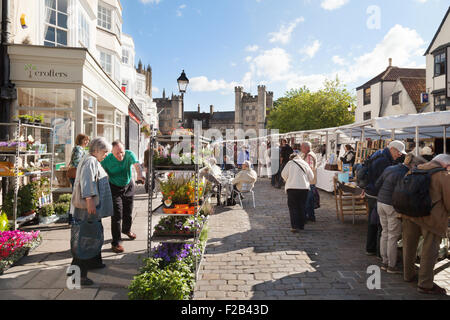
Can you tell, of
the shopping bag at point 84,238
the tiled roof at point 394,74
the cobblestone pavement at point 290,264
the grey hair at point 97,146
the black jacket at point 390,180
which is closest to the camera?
the cobblestone pavement at point 290,264

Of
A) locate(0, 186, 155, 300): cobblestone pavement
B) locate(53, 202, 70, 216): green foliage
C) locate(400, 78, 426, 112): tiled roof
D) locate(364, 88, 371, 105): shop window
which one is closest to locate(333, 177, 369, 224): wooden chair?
locate(0, 186, 155, 300): cobblestone pavement

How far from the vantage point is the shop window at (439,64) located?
22.7 m

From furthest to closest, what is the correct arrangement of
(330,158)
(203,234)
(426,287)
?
(330,158), (203,234), (426,287)

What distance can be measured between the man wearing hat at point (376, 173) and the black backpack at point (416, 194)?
1.10 m

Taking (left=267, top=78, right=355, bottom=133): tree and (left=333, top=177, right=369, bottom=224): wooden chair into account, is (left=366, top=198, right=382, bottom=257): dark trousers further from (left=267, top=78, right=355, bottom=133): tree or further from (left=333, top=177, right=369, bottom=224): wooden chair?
(left=267, top=78, right=355, bottom=133): tree

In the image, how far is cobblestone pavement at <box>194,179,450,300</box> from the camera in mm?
3957

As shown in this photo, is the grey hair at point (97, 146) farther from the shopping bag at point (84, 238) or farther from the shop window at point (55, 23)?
the shop window at point (55, 23)

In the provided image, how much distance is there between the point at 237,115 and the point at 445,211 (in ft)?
254

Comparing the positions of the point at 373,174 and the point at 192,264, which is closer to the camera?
the point at 192,264

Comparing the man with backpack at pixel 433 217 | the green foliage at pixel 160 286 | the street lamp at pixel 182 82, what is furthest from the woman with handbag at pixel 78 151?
the man with backpack at pixel 433 217

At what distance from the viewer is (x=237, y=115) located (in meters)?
80.5
